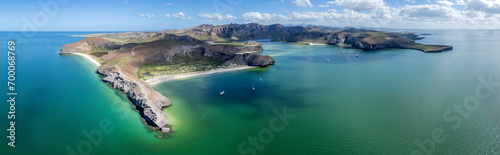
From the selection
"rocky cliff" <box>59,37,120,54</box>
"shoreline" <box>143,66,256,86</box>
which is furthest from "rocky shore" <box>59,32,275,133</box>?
"rocky cliff" <box>59,37,120,54</box>

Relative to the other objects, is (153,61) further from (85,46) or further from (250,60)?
(85,46)

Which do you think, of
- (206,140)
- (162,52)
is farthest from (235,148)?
(162,52)

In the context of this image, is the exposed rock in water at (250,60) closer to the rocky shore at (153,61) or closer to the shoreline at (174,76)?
the rocky shore at (153,61)

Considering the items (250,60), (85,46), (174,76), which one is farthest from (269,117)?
(85,46)

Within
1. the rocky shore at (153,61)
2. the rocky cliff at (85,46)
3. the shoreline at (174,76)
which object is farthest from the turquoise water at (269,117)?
the rocky cliff at (85,46)

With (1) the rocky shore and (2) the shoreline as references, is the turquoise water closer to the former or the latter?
(1) the rocky shore

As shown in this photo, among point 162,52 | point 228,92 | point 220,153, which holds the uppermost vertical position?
point 162,52

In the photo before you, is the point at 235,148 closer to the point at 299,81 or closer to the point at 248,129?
the point at 248,129

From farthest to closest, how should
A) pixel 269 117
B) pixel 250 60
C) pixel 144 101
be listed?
pixel 250 60
pixel 144 101
pixel 269 117
